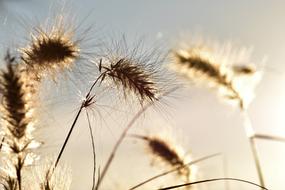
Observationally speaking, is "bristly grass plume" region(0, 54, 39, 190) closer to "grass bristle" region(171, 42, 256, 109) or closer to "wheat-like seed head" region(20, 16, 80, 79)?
"wheat-like seed head" region(20, 16, 80, 79)

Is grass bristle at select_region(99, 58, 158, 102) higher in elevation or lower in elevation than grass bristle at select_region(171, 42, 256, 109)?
lower

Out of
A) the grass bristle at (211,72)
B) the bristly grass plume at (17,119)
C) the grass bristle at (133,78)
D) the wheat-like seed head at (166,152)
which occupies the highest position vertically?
the grass bristle at (211,72)

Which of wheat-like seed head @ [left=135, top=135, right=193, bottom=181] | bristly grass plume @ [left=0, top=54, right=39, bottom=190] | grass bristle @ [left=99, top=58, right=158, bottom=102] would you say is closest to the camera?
bristly grass plume @ [left=0, top=54, right=39, bottom=190]

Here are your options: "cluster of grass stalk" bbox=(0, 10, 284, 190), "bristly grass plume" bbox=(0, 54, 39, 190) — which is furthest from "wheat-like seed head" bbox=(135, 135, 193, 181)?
"bristly grass plume" bbox=(0, 54, 39, 190)

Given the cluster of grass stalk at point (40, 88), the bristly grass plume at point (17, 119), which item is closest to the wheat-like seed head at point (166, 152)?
the cluster of grass stalk at point (40, 88)

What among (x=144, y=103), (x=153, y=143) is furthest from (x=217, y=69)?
(x=144, y=103)

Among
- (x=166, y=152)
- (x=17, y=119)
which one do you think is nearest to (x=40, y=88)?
(x=17, y=119)

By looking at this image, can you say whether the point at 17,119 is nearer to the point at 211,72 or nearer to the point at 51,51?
the point at 51,51

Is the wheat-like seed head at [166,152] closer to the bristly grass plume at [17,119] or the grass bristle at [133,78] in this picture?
the grass bristle at [133,78]

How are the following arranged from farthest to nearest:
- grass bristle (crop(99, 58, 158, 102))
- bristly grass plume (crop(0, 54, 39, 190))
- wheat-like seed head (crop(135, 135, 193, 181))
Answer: wheat-like seed head (crop(135, 135, 193, 181)), grass bristle (crop(99, 58, 158, 102)), bristly grass plume (crop(0, 54, 39, 190))
